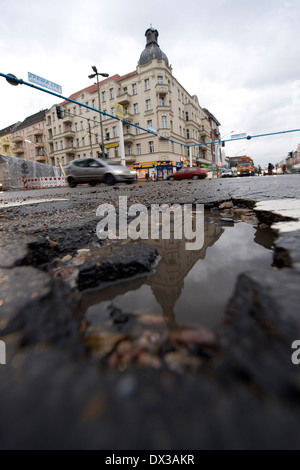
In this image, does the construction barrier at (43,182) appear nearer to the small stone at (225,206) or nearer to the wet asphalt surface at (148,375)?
the small stone at (225,206)

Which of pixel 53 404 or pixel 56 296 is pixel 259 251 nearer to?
pixel 56 296

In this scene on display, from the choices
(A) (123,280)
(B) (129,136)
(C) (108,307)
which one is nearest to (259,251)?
(A) (123,280)

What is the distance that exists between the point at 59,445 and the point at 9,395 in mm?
184

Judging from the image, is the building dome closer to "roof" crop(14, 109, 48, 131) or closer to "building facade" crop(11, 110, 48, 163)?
"roof" crop(14, 109, 48, 131)

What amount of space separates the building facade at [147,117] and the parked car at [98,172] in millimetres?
14975

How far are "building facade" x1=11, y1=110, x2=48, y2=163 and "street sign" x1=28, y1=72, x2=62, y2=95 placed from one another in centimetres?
3651

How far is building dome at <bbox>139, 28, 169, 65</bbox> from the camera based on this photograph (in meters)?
30.2

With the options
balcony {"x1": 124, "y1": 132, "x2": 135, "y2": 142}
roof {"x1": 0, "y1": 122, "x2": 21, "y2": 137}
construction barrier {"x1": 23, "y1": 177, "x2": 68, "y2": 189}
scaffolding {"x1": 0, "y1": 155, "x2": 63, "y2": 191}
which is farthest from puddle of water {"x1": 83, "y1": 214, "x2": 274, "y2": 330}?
roof {"x1": 0, "y1": 122, "x2": 21, "y2": 137}

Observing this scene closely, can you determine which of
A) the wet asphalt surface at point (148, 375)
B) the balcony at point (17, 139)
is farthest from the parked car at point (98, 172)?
the balcony at point (17, 139)

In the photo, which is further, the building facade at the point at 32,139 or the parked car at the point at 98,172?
the building facade at the point at 32,139

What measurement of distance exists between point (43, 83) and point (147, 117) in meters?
21.4

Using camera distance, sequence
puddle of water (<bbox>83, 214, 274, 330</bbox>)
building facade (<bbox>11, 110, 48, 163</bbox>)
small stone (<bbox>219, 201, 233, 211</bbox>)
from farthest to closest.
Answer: building facade (<bbox>11, 110, 48, 163</bbox>)
small stone (<bbox>219, 201, 233, 211</bbox>)
puddle of water (<bbox>83, 214, 274, 330</bbox>)

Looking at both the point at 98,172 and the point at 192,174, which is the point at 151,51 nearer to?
the point at 192,174

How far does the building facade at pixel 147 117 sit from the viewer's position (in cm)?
2886
